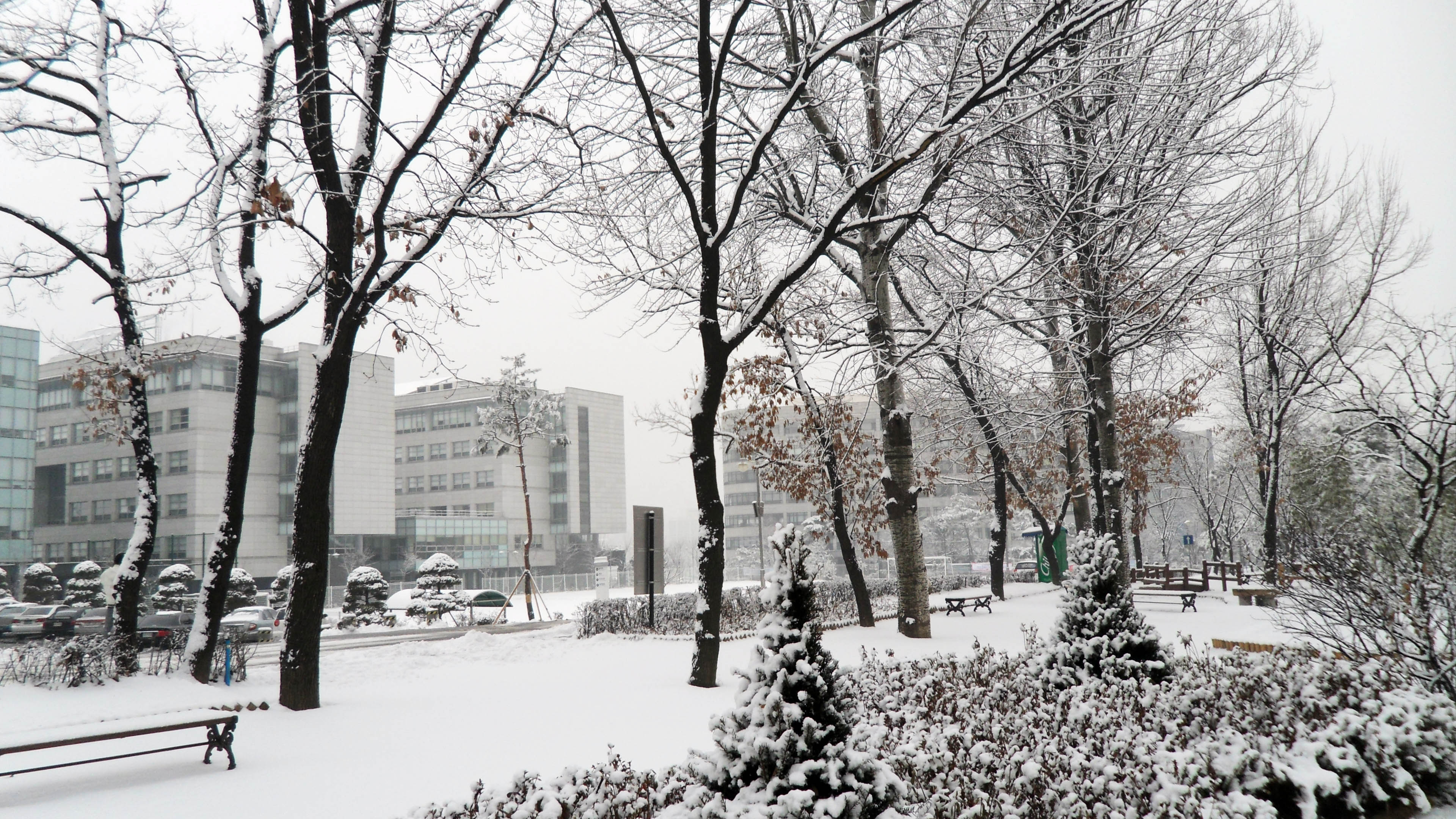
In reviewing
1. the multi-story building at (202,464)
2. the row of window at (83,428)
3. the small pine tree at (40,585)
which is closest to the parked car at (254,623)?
the small pine tree at (40,585)

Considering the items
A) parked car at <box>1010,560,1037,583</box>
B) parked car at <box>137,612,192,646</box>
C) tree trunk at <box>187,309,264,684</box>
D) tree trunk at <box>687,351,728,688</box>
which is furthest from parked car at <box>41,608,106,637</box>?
parked car at <box>1010,560,1037,583</box>

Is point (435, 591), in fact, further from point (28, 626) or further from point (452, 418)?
point (452, 418)

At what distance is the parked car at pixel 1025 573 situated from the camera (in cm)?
4025

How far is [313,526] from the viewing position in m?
10.2

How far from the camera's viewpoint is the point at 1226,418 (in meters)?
38.6

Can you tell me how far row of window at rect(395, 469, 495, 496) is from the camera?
253 ft

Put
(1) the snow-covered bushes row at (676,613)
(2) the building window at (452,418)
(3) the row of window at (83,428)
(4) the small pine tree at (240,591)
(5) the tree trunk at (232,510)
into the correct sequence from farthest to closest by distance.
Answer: (2) the building window at (452,418), (3) the row of window at (83,428), (4) the small pine tree at (240,591), (1) the snow-covered bushes row at (676,613), (5) the tree trunk at (232,510)

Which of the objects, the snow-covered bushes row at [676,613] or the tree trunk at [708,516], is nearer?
the tree trunk at [708,516]

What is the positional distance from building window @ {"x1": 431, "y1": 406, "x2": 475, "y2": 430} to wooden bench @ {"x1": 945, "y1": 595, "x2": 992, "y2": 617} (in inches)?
2552

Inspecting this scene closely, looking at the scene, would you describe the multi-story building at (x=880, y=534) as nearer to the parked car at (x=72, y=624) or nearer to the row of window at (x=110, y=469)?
the parked car at (x=72, y=624)

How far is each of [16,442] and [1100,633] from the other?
69.5 meters

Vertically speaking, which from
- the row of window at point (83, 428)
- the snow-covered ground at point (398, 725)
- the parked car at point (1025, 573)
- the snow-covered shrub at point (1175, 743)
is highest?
the row of window at point (83, 428)

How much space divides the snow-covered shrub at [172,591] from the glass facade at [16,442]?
3529cm

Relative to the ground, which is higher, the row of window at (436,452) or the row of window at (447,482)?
the row of window at (436,452)
